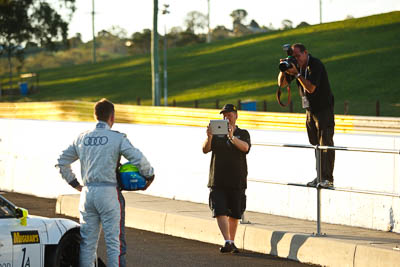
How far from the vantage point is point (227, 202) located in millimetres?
11273

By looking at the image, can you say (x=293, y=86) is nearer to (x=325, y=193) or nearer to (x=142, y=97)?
(x=142, y=97)

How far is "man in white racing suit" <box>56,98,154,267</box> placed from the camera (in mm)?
8094

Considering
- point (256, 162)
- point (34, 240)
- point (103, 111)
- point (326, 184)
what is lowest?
point (34, 240)

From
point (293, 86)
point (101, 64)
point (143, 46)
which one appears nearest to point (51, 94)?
point (101, 64)

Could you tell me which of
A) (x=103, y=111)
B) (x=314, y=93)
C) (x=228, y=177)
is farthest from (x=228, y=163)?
(x=103, y=111)

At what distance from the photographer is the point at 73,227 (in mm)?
8469

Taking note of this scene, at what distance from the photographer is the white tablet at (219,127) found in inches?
424

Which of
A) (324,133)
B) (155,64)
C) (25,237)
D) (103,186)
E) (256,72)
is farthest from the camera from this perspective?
(256,72)

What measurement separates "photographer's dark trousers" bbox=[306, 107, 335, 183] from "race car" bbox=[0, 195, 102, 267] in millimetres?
3931

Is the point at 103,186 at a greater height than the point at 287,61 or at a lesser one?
lesser

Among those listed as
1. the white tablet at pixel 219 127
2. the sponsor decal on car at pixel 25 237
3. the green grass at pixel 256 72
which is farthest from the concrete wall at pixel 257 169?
the green grass at pixel 256 72

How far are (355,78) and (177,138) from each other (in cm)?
4809

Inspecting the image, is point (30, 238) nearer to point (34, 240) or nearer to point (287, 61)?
point (34, 240)

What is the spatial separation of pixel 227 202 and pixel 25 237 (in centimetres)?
370
